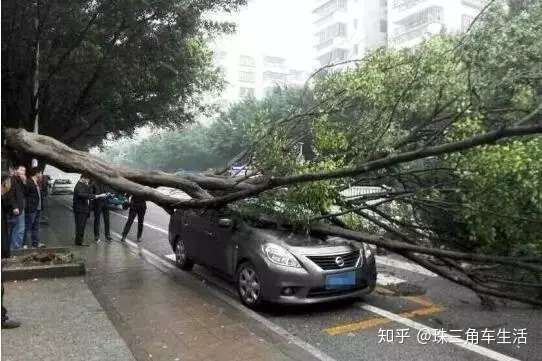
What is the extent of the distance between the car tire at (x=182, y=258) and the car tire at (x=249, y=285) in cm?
212

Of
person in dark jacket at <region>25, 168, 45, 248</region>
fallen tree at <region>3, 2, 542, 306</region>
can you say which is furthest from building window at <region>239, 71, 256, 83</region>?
fallen tree at <region>3, 2, 542, 306</region>

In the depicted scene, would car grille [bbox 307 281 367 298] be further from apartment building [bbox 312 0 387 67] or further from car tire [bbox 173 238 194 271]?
apartment building [bbox 312 0 387 67]

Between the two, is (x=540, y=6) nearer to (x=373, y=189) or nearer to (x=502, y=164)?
(x=502, y=164)

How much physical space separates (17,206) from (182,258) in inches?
125

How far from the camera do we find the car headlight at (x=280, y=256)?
5.88m

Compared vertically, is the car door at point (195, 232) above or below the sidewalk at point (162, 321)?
above

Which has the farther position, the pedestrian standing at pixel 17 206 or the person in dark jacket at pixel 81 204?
the person in dark jacket at pixel 81 204

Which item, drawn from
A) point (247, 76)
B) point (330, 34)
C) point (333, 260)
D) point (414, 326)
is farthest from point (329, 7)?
point (414, 326)

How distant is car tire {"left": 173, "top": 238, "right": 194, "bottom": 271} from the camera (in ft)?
27.8

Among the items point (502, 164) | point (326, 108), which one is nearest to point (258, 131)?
point (326, 108)

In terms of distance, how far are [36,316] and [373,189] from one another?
190 inches

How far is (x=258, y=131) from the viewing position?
7594 mm

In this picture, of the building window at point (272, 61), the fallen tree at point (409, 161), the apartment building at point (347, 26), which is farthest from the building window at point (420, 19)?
the fallen tree at point (409, 161)

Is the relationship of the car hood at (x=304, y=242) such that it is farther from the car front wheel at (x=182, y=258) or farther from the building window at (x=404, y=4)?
the building window at (x=404, y=4)
